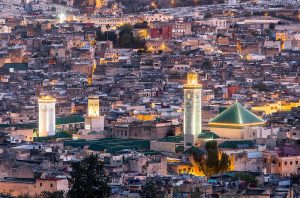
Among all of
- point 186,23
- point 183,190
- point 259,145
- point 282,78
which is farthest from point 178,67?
point 183,190

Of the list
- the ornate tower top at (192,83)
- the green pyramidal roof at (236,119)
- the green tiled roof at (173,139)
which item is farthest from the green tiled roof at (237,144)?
the green pyramidal roof at (236,119)

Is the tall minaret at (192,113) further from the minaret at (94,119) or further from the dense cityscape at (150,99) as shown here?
the minaret at (94,119)

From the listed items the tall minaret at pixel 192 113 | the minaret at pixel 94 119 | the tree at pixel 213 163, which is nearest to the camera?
the tree at pixel 213 163

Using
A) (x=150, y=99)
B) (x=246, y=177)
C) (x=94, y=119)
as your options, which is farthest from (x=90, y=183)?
(x=150, y=99)

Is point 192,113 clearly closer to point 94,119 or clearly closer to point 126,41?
point 94,119

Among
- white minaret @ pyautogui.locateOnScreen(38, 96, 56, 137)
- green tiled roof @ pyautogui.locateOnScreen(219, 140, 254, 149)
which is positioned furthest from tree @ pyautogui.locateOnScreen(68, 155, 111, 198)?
white minaret @ pyautogui.locateOnScreen(38, 96, 56, 137)
